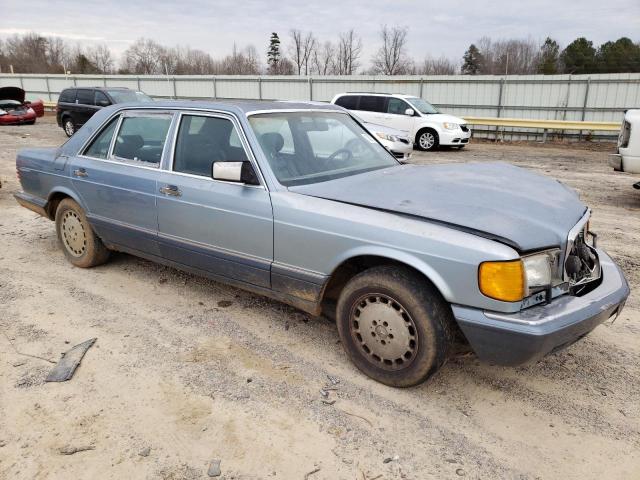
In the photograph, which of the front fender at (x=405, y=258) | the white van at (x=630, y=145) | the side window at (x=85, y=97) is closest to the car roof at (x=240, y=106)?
the front fender at (x=405, y=258)

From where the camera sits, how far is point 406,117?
51.9 feet

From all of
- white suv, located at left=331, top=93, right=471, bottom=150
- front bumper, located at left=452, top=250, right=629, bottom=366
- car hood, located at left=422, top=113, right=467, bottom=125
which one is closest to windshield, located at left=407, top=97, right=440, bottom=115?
white suv, located at left=331, top=93, right=471, bottom=150

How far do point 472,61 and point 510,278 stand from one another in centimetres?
A: 6719

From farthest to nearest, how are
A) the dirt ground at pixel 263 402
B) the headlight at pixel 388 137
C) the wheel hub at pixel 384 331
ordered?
the headlight at pixel 388 137 → the wheel hub at pixel 384 331 → the dirt ground at pixel 263 402

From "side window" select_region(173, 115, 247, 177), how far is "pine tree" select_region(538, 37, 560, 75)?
40.1m

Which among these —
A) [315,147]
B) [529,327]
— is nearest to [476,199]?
[529,327]

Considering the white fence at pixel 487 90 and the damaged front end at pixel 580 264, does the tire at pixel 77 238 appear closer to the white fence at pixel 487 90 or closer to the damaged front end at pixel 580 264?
the damaged front end at pixel 580 264

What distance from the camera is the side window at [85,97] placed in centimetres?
1650

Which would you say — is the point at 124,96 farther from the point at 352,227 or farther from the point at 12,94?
the point at 352,227

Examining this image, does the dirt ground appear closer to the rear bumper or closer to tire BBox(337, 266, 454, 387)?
tire BBox(337, 266, 454, 387)

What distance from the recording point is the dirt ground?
251 cm

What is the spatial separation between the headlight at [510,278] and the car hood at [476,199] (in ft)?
0.30

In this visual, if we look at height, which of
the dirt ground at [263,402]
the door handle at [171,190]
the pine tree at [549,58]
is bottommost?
the dirt ground at [263,402]

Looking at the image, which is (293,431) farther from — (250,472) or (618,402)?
(618,402)
